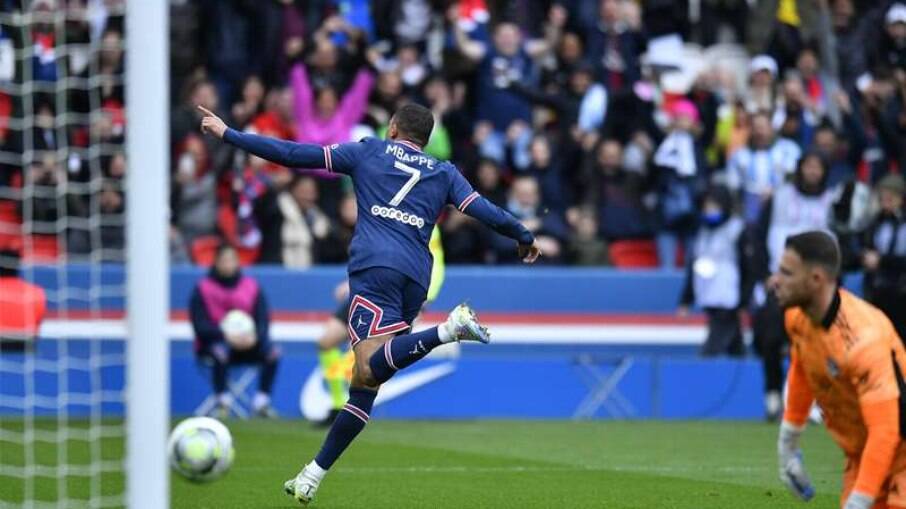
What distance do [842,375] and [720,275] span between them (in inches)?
399

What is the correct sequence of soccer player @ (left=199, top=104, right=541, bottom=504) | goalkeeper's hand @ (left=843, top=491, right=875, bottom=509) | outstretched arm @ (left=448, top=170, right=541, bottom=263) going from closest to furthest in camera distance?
goalkeeper's hand @ (left=843, top=491, right=875, bottom=509), soccer player @ (left=199, top=104, right=541, bottom=504), outstretched arm @ (left=448, top=170, right=541, bottom=263)

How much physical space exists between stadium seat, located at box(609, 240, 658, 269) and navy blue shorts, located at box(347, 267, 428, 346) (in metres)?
8.14

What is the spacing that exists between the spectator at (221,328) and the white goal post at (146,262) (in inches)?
377

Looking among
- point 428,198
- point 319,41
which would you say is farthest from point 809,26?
point 428,198

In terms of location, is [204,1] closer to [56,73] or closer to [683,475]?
[56,73]

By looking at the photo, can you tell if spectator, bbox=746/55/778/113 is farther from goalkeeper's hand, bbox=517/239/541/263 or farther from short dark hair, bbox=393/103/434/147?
goalkeeper's hand, bbox=517/239/541/263

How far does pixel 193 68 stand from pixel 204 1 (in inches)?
38.7

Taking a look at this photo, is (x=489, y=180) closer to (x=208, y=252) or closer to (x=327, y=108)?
(x=327, y=108)

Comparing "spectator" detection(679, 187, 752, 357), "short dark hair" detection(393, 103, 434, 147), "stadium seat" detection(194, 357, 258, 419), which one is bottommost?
"stadium seat" detection(194, 357, 258, 419)

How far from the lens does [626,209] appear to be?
1714 cm

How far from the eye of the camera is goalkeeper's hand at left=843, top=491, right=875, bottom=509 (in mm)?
6156

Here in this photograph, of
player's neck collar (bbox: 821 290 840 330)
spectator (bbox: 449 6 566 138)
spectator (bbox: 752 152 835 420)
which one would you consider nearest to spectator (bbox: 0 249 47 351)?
spectator (bbox: 449 6 566 138)

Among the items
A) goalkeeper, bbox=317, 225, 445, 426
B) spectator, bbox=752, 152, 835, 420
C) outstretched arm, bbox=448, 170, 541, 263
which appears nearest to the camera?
outstretched arm, bbox=448, 170, 541, 263

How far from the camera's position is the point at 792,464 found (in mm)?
6535
